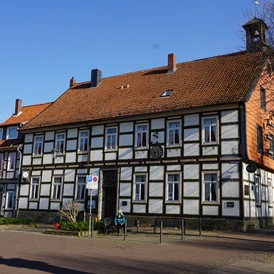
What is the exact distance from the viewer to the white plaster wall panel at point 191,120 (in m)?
22.3

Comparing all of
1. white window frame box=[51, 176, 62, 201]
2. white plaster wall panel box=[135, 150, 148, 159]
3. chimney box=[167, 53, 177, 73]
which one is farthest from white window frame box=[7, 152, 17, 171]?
chimney box=[167, 53, 177, 73]

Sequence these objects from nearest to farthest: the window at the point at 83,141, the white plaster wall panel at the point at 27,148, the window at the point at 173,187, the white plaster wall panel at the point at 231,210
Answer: the white plaster wall panel at the point at 231,210, the window at the point at 173,187, the window at the point at 83,141, the white plaster wall panel at the point at 27,148

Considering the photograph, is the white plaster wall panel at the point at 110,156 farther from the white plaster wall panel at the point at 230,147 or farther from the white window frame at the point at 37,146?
the white plaster wall panel at the point at 230,147

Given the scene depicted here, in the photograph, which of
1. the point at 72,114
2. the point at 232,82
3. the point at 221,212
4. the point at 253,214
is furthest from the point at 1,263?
the point at 72,114

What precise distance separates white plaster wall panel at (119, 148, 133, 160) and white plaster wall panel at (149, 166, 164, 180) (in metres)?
1.85

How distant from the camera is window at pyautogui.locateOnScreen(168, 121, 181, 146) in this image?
22.8 meters

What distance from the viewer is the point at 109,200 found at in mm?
25156

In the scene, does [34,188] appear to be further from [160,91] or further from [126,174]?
[160,91]

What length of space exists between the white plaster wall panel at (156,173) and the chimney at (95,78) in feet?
38.2

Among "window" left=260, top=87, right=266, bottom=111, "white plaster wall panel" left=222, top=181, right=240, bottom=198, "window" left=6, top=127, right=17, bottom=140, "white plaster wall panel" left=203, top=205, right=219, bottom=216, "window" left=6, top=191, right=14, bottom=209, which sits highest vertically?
"window" left=260, top=87, right=266, bottom=111

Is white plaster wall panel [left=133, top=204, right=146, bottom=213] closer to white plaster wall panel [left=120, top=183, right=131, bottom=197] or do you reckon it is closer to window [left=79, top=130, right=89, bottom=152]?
white plaster wall panel [left=120, top=183, right=131, bottom=197]

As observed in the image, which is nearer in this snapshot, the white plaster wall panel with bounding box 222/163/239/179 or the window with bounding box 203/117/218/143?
the white plaster wall panel with bounding box 222/163/239/179

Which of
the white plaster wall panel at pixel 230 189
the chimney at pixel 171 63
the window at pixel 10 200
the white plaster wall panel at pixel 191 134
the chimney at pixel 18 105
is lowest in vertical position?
the window at pixel 10 200

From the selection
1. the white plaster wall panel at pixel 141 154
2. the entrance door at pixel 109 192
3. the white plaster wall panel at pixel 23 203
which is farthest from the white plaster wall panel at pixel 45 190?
the white plaster wall panel at pixel 141 154
